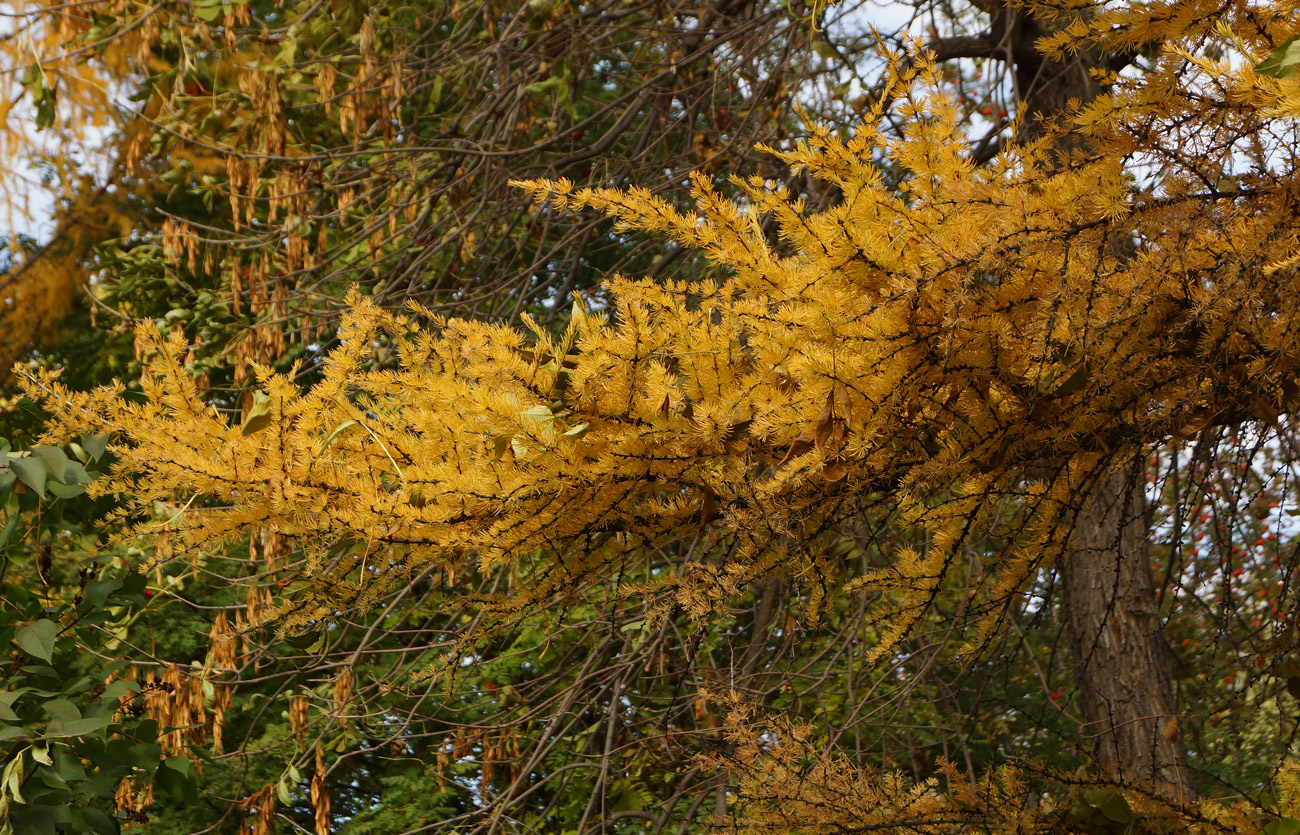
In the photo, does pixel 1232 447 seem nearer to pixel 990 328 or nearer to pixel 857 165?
pixel 990 328

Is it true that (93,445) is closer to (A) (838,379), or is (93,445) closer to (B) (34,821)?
(B) (34,821)

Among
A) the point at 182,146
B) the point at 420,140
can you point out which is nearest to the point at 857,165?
the point at 420,140

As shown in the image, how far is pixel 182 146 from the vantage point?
4.90 m

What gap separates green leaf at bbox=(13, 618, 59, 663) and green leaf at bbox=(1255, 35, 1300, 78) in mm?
2752

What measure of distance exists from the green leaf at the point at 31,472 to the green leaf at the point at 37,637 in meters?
0.36

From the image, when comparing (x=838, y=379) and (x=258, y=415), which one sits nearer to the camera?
(x=838, y=379)

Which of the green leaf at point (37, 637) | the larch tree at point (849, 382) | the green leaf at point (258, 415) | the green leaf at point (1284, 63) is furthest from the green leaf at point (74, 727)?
the green leaf at point (1284, 63)

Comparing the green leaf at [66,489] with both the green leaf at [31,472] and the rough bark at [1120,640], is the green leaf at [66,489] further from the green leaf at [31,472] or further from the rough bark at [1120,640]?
the rough bark at [1120,640]

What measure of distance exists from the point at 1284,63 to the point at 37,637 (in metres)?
2.83

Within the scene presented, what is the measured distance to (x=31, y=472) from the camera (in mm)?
2439

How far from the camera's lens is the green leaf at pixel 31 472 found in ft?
7.97

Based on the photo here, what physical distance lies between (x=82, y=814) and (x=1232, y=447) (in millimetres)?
2881

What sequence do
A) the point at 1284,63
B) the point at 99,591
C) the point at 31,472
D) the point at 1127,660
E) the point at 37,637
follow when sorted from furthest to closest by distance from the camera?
1. the point at 1127,660
2. the point at 99,591
3. the point at 37,637
4. the point at 31,472
5. the point at 1284,63

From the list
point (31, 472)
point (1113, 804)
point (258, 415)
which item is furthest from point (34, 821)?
point (1113, 804)
